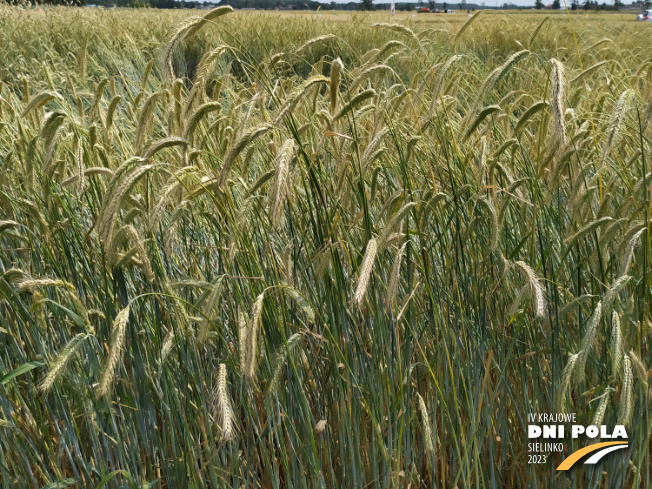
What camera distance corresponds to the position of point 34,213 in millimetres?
1295

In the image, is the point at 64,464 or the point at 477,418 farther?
the point at 64,464

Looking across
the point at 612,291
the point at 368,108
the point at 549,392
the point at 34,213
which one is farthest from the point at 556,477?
the point at 34,213

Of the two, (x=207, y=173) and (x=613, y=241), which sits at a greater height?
(x=207, y=173)

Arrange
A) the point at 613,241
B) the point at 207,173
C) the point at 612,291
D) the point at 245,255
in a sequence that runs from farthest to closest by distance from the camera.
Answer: the point at 207,173 → the point at 613,241 → the point at 245,255 → the point at 612,291

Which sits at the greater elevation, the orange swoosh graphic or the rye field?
the rye field

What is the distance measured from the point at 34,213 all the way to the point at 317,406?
78cm

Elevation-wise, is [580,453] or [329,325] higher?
[329,325]

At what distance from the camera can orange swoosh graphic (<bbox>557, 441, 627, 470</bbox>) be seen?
46.5 inches

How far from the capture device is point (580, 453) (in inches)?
47.3

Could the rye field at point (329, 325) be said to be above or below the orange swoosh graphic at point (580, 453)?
above

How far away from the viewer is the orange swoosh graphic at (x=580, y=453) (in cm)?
118

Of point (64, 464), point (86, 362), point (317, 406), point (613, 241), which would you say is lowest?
point (64, 464)

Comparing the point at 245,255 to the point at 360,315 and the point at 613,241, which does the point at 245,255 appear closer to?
the point at 360,315

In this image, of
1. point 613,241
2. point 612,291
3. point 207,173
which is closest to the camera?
point 612,291
